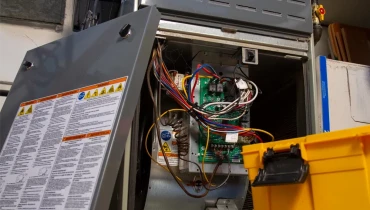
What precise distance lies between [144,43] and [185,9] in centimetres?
32

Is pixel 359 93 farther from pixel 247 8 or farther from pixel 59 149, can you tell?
pixel 59 149

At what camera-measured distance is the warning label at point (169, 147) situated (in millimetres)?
1209

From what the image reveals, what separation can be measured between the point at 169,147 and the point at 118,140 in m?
0.47

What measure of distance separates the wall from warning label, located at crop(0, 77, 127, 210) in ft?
1.81

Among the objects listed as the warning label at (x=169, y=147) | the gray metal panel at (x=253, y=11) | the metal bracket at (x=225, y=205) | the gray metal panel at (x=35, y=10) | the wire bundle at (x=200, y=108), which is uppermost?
the gray metal panel at (x=35, y=10)

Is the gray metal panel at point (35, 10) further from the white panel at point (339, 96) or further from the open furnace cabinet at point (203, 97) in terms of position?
the white panel at point (339, 96)

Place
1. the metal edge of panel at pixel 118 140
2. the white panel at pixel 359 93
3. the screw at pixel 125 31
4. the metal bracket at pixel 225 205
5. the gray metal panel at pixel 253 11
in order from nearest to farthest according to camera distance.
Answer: the metal edge of panel at pixel 118 140, the screw at pixel 125 31, the gray metal panel at pixel 253 11, the metal bracket at pixel 225 205, the white panel at pixel 359 93

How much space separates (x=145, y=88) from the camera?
48.9 inches

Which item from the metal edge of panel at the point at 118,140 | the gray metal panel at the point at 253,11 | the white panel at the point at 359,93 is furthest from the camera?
the white panel at the point at 359,93

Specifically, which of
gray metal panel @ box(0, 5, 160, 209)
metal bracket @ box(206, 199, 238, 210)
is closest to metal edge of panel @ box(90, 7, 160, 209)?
gray metal panel @ box(0, 5, 160, 209)

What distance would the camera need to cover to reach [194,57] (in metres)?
1.28

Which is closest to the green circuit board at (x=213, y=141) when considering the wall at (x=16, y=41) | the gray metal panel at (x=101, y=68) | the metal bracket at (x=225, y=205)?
the metal bracket at (x=225, y=205)

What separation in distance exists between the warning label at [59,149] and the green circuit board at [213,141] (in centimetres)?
44

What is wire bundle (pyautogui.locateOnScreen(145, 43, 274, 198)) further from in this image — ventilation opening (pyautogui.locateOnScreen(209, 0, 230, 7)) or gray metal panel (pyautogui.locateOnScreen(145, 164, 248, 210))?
ventilation opening (pyautogui.locateOnScreen(209, 0, 230, 7))
